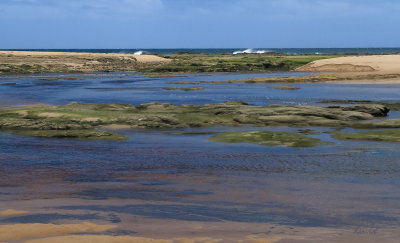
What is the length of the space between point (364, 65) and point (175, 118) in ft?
172

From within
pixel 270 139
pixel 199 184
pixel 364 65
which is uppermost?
pixel 364 65

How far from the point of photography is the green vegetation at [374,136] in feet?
72.8

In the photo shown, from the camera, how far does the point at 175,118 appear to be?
27969 millimetres

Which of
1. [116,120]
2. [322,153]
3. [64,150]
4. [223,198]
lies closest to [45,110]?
[116,120]

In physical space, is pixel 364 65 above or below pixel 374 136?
above

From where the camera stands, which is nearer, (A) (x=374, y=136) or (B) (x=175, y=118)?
(A) (x=374, y=136)

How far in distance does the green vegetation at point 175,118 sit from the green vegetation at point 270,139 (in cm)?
458

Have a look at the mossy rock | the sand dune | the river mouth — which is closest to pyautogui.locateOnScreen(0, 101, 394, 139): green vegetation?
the mossy rock

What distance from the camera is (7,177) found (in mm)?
15859

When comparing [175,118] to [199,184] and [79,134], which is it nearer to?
[79,134]

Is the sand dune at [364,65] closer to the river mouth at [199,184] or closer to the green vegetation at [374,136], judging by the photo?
the green vegetation at [374,136]

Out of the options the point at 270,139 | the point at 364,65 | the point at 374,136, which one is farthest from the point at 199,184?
the point at 364,65

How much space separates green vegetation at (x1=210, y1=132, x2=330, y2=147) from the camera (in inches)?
842

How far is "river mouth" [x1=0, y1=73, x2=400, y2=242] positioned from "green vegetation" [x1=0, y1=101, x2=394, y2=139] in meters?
1.46
